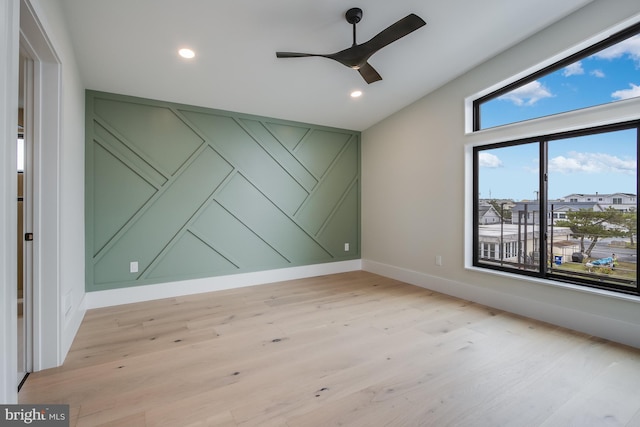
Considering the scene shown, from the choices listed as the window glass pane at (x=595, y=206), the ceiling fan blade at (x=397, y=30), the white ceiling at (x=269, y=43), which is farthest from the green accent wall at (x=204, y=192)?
the window glass pane at (x=595, y=206)

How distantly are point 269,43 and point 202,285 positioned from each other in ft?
9.98

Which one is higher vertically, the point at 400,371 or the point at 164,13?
the point at 164,13

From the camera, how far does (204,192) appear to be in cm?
396

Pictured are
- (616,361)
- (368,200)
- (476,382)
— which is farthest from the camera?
(368,200)

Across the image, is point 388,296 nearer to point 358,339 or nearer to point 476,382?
point 358,339

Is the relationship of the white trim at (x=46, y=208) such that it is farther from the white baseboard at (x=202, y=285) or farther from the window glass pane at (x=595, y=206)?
the window glass pane at (x=595, y=206)

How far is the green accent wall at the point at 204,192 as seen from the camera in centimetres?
343

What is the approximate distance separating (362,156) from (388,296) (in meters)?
2.61

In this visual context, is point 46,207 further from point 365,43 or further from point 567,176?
point 567,176

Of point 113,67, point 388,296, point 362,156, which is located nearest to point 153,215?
point 113,67

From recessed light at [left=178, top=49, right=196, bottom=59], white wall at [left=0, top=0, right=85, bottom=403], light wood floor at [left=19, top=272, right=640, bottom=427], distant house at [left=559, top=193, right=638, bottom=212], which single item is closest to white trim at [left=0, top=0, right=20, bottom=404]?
white wall at [left=0, top=0, right=85, bottom=403]

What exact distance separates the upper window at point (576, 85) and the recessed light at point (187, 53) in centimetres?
341

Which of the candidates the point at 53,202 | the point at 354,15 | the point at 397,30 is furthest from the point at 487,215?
the point at 53,202

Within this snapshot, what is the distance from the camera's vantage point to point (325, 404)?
1736 millimetres
